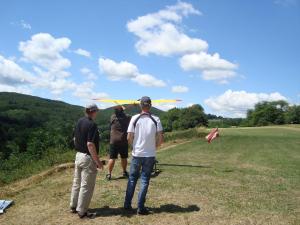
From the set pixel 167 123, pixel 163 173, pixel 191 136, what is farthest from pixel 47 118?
pixel 163 173

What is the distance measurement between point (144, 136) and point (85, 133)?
3.70 ft

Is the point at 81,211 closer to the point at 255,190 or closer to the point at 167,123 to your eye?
the point at 255,190

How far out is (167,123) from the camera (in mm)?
114250

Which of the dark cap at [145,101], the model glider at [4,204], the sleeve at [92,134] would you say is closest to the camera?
the sleeve at [92,134]

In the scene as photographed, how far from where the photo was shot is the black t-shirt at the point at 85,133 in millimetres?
7523

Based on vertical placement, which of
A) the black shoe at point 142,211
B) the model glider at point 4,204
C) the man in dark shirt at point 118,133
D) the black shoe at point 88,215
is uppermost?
the man in dark shirt at point 118,133

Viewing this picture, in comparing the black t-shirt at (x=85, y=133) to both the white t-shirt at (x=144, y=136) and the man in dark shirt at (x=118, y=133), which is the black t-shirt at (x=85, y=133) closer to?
the white t-shirt at (x=144, y=136)

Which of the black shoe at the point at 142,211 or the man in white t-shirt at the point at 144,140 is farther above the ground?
the man in white t-shirt at the point at 144,140

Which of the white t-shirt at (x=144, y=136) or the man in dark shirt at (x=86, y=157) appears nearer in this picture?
the man in dark shirt at (x=86, y=157)

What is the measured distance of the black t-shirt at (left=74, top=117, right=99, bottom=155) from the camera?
752 centimetres

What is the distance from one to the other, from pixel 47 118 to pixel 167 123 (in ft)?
204

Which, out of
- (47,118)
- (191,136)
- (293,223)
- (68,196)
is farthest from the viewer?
(47,118)

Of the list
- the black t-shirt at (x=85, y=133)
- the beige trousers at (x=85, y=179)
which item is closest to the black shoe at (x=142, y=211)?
the beige trousers at (x=85, y=179)

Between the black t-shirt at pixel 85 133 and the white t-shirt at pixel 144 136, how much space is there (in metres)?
0.72
